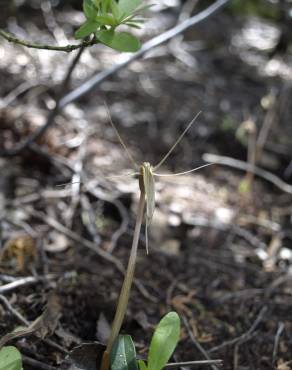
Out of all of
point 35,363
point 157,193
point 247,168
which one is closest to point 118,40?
point 35,363

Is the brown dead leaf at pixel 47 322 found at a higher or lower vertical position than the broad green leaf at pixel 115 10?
lower

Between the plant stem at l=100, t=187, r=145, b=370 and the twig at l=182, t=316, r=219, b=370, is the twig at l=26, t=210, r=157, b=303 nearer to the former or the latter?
the twig at l=182, t=316, r=219, b=370

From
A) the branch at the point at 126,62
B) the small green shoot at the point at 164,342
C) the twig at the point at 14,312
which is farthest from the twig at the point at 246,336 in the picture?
the branch at the point at 126,62

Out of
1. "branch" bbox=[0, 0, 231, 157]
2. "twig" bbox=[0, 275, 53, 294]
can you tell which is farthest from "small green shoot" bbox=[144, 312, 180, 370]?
"branch" bbox=[0, 0, 231, 157]

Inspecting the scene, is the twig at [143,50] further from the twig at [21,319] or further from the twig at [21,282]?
the twig at [21,319]

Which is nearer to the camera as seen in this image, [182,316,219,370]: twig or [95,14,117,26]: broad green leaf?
[95,14,117,26]: broad green leaf

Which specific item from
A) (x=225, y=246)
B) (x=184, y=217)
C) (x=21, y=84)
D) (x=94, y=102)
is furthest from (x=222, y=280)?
(x=21, y=84)

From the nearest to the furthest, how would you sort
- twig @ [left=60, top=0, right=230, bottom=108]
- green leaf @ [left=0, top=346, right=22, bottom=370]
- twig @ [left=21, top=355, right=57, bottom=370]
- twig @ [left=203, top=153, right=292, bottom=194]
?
green leaf @ [left=0, top=346, right=22, bottom=370]
twig @ [left=21, top=355, right=57, bottom=370]
twig @ [left=60, top=0, right=230, bottom=108]
twig @ [left=203, top=153, right=292, bottom=194]
